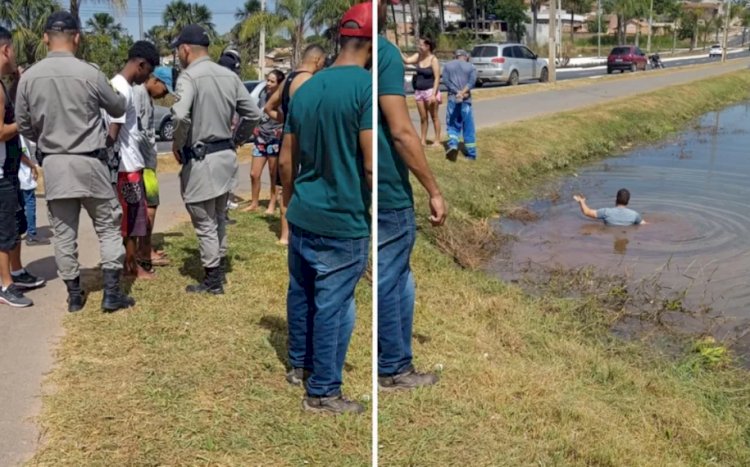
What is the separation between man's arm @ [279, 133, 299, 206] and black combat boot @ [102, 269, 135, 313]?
1.67 meters

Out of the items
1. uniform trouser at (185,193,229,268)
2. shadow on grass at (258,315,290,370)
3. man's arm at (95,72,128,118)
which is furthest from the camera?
uniform trouser at (185,193,229,268)

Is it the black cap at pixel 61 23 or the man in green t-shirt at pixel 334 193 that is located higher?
the black cap at pixel 61 23

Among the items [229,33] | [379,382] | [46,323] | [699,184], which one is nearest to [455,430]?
[379,382]

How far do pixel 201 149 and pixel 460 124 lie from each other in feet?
25.3

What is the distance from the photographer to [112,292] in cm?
562

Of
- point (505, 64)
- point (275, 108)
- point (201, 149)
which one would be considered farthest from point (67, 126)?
point (505, 64)

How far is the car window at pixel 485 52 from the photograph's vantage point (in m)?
31.3

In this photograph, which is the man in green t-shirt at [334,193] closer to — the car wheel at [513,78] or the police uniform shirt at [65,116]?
the police uniform shirt at [65,116]

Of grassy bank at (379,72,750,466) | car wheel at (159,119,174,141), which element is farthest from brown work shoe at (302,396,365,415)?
car wheel at (159,119,174,141)

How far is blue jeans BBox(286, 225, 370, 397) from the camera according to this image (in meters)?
4.20

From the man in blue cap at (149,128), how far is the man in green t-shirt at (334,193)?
2204 millimetres

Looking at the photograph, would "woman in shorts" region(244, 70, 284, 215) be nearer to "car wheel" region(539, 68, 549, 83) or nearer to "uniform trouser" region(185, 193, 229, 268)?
"uniform trouser" region(185, 193, 229, 268)

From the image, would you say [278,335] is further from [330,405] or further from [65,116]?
[65,116]

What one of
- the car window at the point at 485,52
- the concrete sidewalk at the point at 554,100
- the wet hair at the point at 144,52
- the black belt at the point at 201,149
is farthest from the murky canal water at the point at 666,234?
the car window at the point at 485,52
